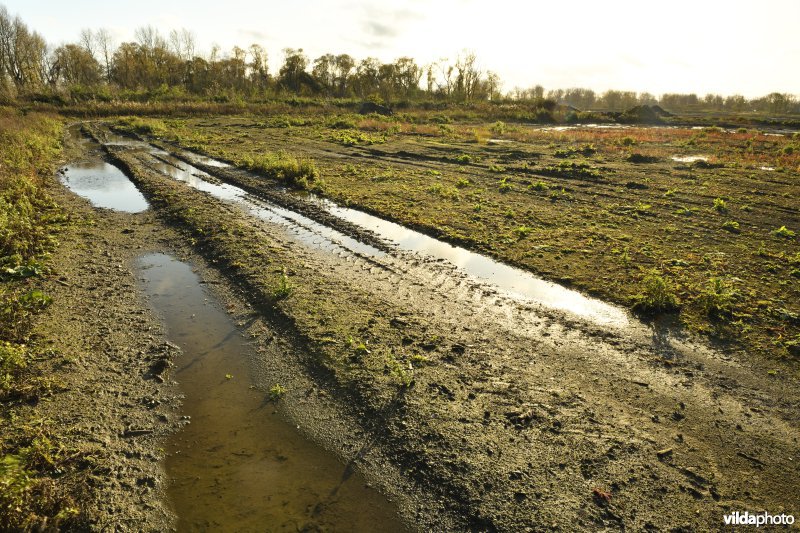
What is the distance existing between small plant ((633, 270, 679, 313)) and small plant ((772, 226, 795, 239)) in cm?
739

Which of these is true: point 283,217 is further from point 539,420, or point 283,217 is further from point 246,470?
point 539,420

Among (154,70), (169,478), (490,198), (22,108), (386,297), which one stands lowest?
(169,478)

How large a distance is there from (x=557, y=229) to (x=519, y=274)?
3.90 m

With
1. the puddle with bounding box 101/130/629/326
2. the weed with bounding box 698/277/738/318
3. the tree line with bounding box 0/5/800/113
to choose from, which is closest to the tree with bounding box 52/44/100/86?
the tree line with bounding box 0/5/800/113

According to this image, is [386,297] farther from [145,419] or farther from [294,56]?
[294,56]

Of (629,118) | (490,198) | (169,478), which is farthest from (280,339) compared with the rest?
(629,118)

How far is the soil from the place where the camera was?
4.98 m

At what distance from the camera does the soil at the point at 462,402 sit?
4.98 m

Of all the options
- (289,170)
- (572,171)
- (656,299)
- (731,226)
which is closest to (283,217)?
(289,170)

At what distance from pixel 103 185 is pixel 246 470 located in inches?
785

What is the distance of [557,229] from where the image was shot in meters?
14.1

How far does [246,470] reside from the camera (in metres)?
5.38
